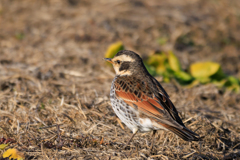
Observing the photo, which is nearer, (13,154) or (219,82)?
(13,154)

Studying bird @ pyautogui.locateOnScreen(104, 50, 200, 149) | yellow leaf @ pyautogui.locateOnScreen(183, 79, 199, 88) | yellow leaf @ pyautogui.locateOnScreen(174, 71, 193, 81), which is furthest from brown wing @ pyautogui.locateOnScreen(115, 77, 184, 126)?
yellow leaf @ pyautogui.locateOnScreen(174, 71, 193, 81)

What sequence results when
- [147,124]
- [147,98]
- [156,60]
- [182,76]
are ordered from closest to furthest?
[147,124]
[147,98]
[182,76]
[156,60]

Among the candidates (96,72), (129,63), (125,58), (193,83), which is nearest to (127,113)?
(129,63)

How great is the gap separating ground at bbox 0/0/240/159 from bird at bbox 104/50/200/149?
1.44ft

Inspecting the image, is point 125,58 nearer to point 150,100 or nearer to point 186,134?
point 150,100

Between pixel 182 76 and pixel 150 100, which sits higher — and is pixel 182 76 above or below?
below

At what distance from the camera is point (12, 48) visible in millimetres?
9242

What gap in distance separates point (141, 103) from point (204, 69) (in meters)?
3.83

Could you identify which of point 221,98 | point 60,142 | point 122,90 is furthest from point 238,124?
point 60,142

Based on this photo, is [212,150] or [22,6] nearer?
[212,150]

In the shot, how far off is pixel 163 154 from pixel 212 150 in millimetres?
993

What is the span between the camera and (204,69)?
8.30m

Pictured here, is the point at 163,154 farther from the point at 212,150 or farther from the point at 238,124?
the point at 238,124

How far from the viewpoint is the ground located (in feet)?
16.8
